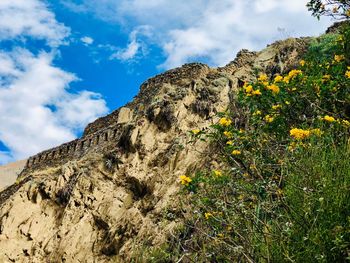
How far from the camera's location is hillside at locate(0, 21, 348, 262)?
12.3 m

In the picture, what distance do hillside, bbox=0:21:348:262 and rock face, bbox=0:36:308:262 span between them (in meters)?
0.03

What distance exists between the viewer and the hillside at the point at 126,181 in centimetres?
1232

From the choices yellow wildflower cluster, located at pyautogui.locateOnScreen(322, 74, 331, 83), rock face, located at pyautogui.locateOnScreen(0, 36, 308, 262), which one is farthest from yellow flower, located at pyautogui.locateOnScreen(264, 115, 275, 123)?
rock face, located at pyautogui.locateOnScreen(0, 36, 308, 262)

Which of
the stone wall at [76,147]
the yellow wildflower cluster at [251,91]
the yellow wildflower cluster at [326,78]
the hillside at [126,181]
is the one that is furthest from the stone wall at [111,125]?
the yellow wildflower cluster at [326,78]

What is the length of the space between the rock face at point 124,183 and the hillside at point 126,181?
0.10 feet

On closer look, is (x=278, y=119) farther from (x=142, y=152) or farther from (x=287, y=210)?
(x=142, y=152)

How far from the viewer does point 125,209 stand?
12.9m

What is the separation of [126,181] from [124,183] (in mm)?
90

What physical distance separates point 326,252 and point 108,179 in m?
11.3

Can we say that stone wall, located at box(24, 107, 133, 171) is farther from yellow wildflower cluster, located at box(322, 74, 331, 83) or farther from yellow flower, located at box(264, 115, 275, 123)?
yellow wildflower cluster, located at box(322, 74, 331, 83)

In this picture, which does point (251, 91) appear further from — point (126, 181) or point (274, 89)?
point (126, 181)

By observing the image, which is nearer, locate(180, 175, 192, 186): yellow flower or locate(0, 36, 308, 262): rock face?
locate(180, 175, 192, 186): yellow flower

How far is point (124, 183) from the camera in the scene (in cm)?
1378

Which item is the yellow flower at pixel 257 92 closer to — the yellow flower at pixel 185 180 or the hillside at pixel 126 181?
the yellow flower at pixel 185 180
